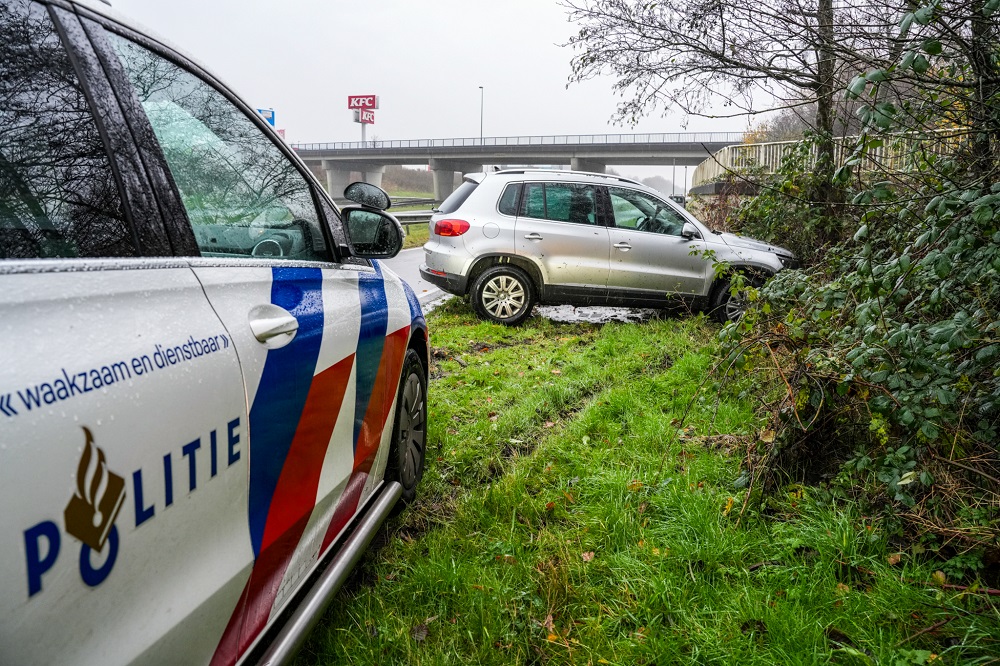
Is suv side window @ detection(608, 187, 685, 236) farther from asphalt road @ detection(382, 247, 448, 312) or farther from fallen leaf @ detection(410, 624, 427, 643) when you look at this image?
fallen leaf @ detection(410, 624, 427, 643)

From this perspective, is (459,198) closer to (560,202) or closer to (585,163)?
(560,202)

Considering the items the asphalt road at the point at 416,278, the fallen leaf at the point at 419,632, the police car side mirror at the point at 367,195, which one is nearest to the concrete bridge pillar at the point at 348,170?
the asphalt road at the point at 416,278

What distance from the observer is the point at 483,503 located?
3.41m

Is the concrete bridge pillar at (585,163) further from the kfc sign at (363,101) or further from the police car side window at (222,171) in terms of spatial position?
the police car side window at (222,171)

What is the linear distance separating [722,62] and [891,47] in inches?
110

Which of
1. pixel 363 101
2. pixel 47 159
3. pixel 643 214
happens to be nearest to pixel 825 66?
pixel 643 214

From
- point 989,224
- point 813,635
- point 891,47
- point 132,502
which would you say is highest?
point 891,47

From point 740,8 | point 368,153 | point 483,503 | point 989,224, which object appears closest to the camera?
point 989,224

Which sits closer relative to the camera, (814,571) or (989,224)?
(989,224)

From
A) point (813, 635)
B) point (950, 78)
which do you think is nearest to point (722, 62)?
point (950, 78)

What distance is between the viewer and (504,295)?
8164mm

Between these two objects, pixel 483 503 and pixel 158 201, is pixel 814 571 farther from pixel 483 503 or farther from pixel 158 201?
pixel 158 201

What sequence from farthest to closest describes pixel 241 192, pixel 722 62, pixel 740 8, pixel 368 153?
pixel 368 153 < pixel 722 62 < pixel 740 8 < pixel 241 192

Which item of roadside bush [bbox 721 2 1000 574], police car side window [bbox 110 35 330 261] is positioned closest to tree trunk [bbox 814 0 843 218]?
roadside bush [bbox 721 2 1000 574]
